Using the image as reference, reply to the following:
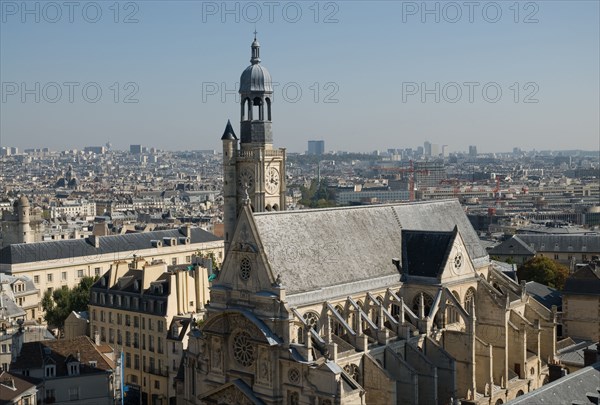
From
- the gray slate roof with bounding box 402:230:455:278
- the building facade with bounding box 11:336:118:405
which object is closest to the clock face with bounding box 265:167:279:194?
the gray slate roof with bounding box 402:230:455:278

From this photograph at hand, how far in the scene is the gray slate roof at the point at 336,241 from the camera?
187ft

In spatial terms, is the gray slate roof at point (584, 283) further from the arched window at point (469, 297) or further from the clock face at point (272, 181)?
the clock face at point (272, 181)

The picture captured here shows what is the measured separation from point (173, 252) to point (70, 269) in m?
17.0

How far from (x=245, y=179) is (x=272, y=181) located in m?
2.73

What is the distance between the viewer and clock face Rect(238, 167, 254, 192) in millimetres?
82625

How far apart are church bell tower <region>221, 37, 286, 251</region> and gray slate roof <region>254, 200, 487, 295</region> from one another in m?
17.6

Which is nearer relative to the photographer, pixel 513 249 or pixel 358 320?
pixel 358 320

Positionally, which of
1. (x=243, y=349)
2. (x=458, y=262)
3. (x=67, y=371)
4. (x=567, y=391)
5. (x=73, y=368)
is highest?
(x=458, y=262)

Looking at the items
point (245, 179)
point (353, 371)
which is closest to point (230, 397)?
point (353, 371)

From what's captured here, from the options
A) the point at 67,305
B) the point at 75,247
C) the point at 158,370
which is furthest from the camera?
the point at 75,247

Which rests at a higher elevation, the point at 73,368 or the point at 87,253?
the point at 87,253

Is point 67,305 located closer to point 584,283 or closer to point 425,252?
point 425,252

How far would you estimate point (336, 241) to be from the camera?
6128 centimetres

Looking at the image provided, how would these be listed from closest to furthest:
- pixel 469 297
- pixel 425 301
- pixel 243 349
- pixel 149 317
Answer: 1. pixel 243 349
2. pixel 425 301
3. pixel 469 297
4. pixel 149 317
